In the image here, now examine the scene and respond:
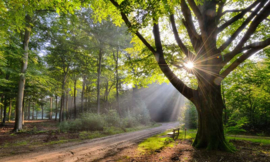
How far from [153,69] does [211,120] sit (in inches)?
167

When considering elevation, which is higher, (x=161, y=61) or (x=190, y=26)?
(x=190, y=26)

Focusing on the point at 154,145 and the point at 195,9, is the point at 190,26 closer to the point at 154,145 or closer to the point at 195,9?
the point at 195,9

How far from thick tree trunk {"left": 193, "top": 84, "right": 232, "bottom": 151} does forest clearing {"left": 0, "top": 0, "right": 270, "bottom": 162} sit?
0.13ft

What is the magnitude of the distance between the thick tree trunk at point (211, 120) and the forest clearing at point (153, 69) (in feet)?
0.13

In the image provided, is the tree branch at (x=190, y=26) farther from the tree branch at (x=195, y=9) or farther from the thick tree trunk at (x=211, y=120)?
the thick tree trunk at (x=211, y=120)

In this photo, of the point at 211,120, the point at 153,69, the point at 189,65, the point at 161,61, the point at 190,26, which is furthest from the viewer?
the point at 153,69

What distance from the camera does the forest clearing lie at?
233 inches

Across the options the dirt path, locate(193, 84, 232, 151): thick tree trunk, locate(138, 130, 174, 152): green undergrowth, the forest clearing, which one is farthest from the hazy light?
the dirt path

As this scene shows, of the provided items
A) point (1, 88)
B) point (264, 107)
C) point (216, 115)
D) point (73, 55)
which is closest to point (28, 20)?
point (73, 55)

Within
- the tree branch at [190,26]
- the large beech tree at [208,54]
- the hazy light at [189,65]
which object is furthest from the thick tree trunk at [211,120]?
the tree branch at [190,26]

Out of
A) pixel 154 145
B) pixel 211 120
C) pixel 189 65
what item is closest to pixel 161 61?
pixel 189 65

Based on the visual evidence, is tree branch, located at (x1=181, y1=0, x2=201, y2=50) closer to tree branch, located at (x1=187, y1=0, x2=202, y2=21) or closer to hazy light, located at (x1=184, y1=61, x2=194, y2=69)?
tree branch, located at (x1=187, y1=0, x2=202, y2=21)

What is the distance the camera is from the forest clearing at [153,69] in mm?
5926

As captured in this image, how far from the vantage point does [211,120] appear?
6383 mm
